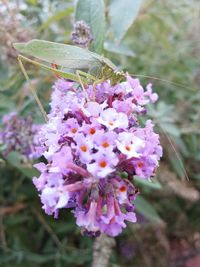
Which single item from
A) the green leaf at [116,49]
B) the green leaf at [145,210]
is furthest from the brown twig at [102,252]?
the green leaf at [116,49]

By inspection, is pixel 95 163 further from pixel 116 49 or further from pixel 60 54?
pixel 116 49

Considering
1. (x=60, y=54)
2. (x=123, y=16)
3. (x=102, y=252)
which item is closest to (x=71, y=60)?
(x=60, y=54)

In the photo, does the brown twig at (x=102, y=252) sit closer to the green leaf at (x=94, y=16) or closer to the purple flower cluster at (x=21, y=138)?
the purple flower cluster at (x=21, y=138)

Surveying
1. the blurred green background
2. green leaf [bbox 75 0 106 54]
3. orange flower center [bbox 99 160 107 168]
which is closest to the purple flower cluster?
the blurred green background

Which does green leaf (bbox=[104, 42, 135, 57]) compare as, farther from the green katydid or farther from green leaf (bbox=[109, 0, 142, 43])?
the green katydid

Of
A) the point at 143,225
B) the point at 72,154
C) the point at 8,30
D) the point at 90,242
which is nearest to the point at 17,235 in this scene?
the point at 90,242

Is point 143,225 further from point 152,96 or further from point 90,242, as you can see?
point 152,96
